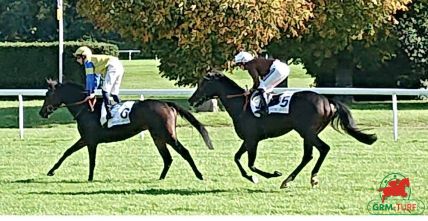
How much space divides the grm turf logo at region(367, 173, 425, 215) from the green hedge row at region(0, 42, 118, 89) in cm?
2172

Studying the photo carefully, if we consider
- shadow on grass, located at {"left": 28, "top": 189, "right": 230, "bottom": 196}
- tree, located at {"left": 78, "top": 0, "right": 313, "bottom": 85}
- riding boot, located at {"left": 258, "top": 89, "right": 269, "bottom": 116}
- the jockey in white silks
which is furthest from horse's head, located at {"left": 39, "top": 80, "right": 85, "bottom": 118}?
tree, located at {"left": 78, "top": 0, "right": 313, "bottom": 85}

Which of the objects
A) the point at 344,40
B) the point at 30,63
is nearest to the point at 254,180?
the point at 344,40

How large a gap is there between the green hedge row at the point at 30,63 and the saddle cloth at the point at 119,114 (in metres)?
19.7

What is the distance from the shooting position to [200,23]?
23.0 meters

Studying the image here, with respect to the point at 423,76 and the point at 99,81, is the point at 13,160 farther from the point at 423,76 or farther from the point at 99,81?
the point at 423,76

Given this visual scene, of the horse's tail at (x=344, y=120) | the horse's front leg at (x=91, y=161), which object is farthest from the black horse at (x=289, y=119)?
the horse's front leg at (x=91, y=161)

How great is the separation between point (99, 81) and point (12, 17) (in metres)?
55.0

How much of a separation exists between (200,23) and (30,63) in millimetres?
11071

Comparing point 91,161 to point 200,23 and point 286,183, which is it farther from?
point 200,23

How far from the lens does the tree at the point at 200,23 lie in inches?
902

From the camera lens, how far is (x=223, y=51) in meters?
23.8

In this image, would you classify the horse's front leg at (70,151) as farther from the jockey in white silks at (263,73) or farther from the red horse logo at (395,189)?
the red horse logo at (395,189)

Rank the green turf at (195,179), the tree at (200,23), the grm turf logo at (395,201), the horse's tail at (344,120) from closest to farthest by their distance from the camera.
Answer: the grm turf logo at (395,201) → the green turf at (195,179) → the horse's tail at (344,120) → the tree at (200,23)

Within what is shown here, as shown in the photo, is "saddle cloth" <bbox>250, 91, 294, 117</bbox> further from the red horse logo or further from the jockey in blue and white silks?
the jockey in blue and white silks
